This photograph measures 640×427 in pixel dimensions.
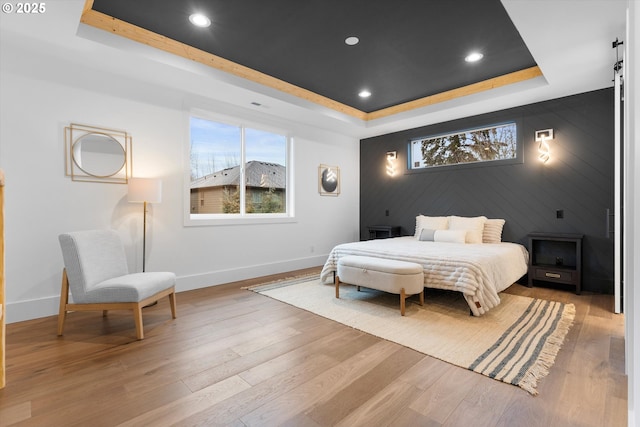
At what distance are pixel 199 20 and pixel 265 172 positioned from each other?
258 cm

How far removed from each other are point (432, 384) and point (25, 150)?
400 centimetres

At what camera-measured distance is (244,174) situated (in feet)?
16.0

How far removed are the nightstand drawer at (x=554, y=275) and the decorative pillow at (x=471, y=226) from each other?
79 cm

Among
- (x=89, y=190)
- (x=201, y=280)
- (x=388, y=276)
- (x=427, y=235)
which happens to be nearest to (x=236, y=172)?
(x=201, y=280)

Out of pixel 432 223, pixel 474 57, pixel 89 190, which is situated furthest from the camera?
pixel 432 223

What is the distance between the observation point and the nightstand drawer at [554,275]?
12.3 feet

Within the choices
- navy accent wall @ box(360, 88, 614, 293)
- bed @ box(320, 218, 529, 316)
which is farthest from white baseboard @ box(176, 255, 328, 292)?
navy accent wall @ box(360, 88, 614, 293)

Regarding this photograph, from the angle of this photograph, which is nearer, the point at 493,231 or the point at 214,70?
the point at 214,70

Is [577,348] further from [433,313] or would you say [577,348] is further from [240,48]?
[240,48]

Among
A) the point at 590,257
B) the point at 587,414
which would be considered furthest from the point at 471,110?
the point at 587,414

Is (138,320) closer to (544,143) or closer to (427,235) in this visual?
(427,235)

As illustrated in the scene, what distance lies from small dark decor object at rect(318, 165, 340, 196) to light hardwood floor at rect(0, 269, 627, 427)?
11.1 feet

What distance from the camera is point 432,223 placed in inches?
196

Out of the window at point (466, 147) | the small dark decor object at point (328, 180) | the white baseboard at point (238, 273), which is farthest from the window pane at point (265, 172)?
the window at point (466, 147)
